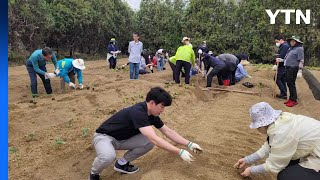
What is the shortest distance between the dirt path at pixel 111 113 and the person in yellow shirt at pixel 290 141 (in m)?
0.87

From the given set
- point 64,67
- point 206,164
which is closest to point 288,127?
point 206,164

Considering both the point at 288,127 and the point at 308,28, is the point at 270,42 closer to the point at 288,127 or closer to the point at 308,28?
the point at 308,28

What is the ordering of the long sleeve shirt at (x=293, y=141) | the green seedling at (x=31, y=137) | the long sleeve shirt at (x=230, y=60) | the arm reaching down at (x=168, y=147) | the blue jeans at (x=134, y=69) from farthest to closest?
the long sleeve shirt at (x=230, y=60) → the blue jeans at (x=134, y=69) → the green seedling at (x=31, y=137) → the arm reaching down at (x=168, y=147) → the long sleeve shirt at (x=293, y=141)

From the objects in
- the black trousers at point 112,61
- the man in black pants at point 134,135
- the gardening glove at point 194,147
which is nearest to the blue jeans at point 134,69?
the black trousers at point 112,61

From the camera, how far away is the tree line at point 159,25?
1773 centimetres

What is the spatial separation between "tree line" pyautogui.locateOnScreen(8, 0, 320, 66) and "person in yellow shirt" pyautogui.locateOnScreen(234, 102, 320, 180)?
15.5 meters

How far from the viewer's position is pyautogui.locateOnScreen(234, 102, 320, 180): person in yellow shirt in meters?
2.89

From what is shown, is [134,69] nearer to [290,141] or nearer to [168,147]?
[168,147]

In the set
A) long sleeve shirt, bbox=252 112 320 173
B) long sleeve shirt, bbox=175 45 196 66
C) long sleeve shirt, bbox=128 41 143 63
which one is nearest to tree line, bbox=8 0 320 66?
long sleeve shirt, bbox=128 41 143 63

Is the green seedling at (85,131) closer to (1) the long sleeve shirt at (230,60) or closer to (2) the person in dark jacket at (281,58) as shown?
(2) the person in dark jacket at (281,58)

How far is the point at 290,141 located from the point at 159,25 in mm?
27189

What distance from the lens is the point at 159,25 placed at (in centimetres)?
2936

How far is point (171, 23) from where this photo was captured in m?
29.2

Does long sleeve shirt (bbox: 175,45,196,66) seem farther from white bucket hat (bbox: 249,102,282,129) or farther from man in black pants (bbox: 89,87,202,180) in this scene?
white bucket hat (bbox: 249,102,282,129)
